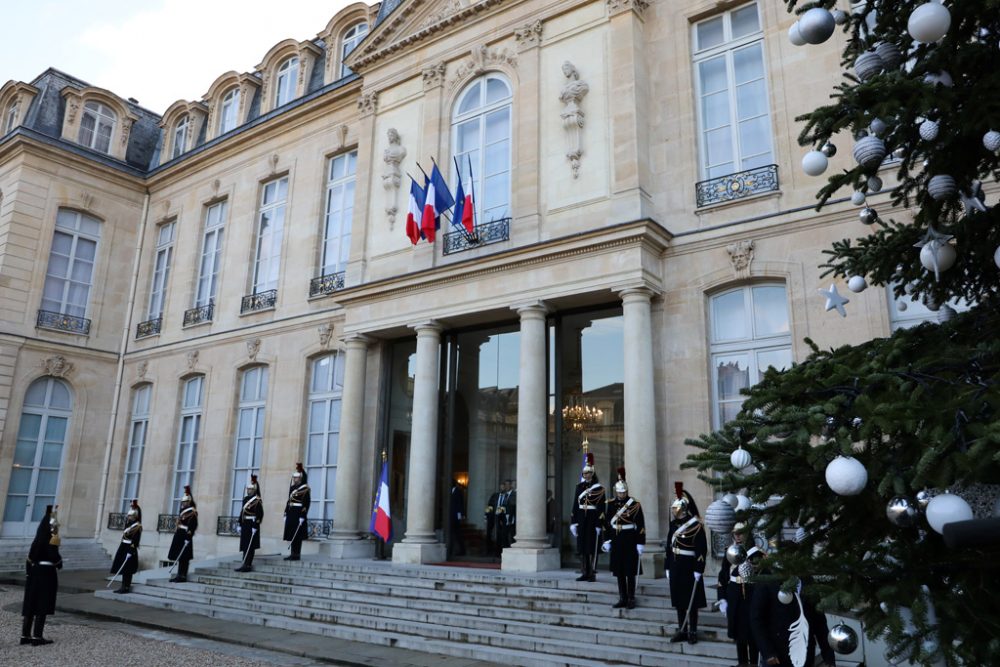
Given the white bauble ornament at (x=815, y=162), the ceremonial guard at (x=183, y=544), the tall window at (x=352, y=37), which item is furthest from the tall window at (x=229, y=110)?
the white bauble ornament at (x=815, y=162)

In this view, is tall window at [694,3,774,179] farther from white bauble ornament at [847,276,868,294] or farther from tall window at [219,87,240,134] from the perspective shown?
tall window at [219,87,240,134]

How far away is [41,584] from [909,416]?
916 centimetres

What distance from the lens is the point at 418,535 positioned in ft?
35.7

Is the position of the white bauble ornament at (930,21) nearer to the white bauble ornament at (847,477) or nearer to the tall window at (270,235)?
the white bauble ornament at (847,477)

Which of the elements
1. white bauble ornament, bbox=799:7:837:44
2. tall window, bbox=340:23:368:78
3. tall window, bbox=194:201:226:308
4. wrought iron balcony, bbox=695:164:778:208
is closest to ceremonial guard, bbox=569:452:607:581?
wrought iron balcony, bbox=695:164:778:208

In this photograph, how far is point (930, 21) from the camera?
8.10 ft

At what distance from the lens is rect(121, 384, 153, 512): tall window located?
1723 centimetres

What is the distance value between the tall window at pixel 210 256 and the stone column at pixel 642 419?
11.2 m

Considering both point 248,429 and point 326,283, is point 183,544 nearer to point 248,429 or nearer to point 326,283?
point 248,429

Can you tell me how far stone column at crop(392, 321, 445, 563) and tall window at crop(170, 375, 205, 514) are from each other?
279 inches

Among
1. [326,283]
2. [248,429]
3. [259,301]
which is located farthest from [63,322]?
[326,283]

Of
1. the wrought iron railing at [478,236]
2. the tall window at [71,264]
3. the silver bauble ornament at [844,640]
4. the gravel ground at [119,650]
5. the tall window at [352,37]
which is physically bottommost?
the gravel ground at [119,650]

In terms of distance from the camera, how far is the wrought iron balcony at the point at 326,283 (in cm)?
1441

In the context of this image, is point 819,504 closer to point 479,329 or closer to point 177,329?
point 479,329
